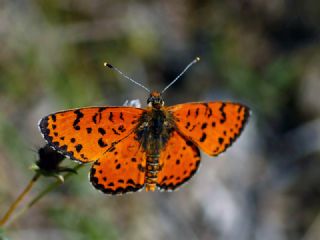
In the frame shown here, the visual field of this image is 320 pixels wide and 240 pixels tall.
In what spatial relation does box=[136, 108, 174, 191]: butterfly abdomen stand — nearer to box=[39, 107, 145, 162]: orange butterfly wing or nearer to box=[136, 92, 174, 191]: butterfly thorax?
box=[136, 92, 174, 191]: butterfly thorax

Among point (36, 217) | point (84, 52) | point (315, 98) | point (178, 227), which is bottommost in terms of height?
point (36, 217)

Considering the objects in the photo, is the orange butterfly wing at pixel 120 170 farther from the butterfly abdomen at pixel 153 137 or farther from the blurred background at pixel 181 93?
the blurred background at pixel 181 93

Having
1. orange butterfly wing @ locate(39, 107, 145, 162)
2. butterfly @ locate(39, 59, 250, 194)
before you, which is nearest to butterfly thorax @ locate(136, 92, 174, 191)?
butterfly @ locate(39, 59, 250, 194)

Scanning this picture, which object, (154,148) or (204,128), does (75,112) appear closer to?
(154,148)

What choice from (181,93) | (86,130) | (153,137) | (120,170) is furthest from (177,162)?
(181,93)

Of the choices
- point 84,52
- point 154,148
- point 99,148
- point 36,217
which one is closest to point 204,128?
point 154,148

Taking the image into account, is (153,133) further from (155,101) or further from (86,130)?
(86,130)
